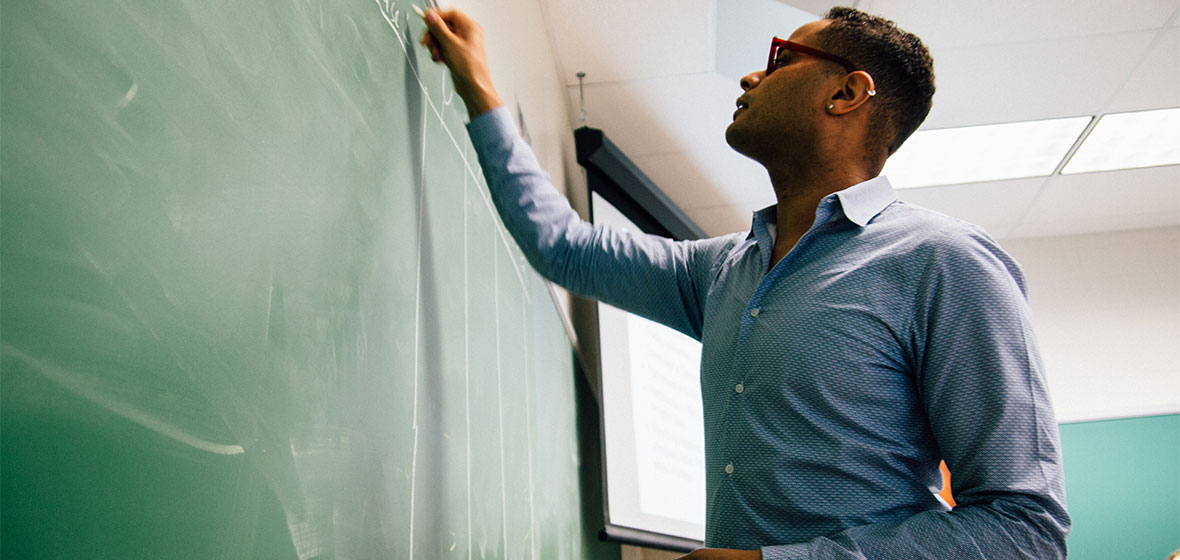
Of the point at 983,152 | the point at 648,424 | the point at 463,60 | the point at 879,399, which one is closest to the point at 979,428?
the point at 879,399

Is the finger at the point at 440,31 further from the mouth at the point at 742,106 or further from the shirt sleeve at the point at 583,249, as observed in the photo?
the mouth at the point at 742,106

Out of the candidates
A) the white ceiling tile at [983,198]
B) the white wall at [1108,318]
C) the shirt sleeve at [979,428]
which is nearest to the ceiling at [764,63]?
the white ceiling tile at [983,198]

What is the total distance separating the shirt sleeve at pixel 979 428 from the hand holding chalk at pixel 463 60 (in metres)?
0.53

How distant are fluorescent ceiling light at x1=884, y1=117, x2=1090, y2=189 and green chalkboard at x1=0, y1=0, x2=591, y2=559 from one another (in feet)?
9.35

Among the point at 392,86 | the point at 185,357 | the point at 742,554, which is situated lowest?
the point at 742,554

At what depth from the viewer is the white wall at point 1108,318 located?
404 cm

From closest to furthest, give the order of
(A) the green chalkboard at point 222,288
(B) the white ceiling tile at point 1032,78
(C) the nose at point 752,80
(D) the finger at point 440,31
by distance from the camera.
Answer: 1. (A) the green chalkboard at point 222,288
2. (D) the finger at point 440,31
3. (C) the nose at point 752,80
4. (B) the white ceiling tile at point 1032,78

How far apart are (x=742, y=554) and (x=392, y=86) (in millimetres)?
551

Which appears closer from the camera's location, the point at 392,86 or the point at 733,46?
the point at 392,86

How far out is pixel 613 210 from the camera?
270cm

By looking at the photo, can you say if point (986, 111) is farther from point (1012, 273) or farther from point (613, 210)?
point (1012, 273)

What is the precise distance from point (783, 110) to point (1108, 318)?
3928mm

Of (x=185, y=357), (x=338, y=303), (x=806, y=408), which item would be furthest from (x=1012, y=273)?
(x=185, y=357)

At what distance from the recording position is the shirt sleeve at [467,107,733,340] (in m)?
1.01
